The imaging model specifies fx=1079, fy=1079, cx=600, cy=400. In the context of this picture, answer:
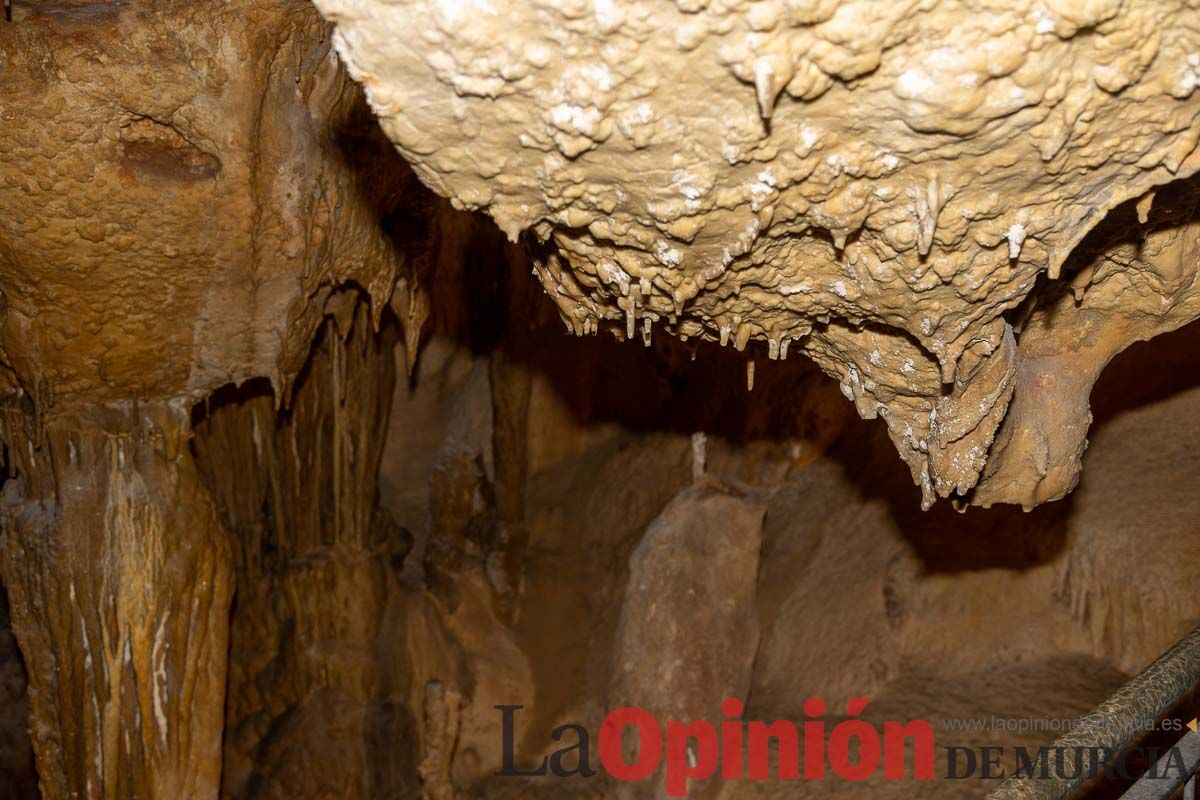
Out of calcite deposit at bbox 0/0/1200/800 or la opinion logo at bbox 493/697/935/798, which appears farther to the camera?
la opinion logo at bbox 493/697/935/798

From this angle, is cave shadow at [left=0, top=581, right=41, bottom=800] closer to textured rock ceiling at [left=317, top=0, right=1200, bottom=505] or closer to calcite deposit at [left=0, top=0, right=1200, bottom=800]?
calcite deposit at [left=0, top=0, right=1200, bottom=800]

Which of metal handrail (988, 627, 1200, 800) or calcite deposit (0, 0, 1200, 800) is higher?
calcite deposit (0, 0, 1200, 800)

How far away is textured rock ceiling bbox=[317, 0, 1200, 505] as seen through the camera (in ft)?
5.22

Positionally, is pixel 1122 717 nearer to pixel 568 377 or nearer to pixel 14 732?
pixel 568 377

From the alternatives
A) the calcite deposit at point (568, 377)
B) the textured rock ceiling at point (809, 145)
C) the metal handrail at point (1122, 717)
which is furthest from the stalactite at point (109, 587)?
the metal handrail at point (1122, 717)

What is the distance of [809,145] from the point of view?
183 centimetres

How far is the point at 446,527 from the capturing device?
6.59m

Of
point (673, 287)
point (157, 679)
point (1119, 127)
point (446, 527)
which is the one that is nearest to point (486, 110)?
point (673, 287)

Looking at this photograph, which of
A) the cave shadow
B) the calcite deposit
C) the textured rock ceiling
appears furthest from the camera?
the cave shadow

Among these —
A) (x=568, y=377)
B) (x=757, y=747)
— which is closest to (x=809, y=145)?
(x=757, y=747)

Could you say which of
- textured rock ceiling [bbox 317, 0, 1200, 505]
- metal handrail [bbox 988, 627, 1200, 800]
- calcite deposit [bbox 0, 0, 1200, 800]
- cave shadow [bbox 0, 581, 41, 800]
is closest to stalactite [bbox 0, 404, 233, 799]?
calcite deposit [bbox 0, 0, 1200, 800]

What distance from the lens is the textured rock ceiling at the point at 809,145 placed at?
1592 mm

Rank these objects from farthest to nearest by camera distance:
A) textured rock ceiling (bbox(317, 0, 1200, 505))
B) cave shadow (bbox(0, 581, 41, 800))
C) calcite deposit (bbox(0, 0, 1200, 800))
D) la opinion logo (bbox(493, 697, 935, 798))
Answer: cave shadow (bbox(0, 581, 41, 800)) → la opinion logo (bbox(493, 697, 935, 798)) → calcite deposit (bbox(0, 0, 1200, 800)) → textured rock ceiling (bbox(317, 0, 1200, 505))

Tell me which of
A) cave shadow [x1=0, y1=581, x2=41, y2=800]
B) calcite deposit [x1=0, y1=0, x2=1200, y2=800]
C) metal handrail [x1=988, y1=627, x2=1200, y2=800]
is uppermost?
calcite deposit [x1=0, y1=0, x2=1200, y2=800]
